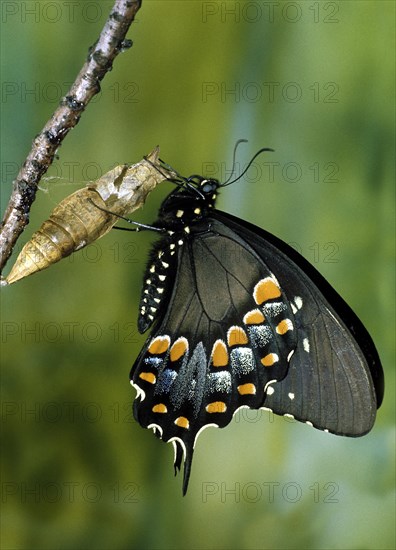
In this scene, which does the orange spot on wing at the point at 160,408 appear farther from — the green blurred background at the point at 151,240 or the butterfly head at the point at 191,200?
the green blurred background at the point at 151,240

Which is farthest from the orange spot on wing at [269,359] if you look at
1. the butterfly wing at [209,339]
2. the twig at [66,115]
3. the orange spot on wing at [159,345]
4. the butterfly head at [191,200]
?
the twig at [66,115]

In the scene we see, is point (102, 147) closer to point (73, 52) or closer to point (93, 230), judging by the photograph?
point (73, 52)

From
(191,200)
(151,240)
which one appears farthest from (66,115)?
(151,240)

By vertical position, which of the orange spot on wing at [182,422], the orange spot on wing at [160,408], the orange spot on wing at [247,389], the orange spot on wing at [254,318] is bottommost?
the orange spot on wing at [182,422]

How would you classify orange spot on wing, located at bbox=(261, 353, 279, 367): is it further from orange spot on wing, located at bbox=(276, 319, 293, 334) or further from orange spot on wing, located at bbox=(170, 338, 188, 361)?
orange spot on wing, located at bbox=(170, 338, 188, 361)

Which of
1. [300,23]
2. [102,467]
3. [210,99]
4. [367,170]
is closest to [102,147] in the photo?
[210,99]

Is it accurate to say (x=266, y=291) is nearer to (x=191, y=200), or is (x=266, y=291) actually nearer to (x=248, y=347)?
(x=248, y=347)

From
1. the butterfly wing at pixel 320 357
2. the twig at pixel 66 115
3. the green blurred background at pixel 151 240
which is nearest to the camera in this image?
the twig at pixel 66 115
